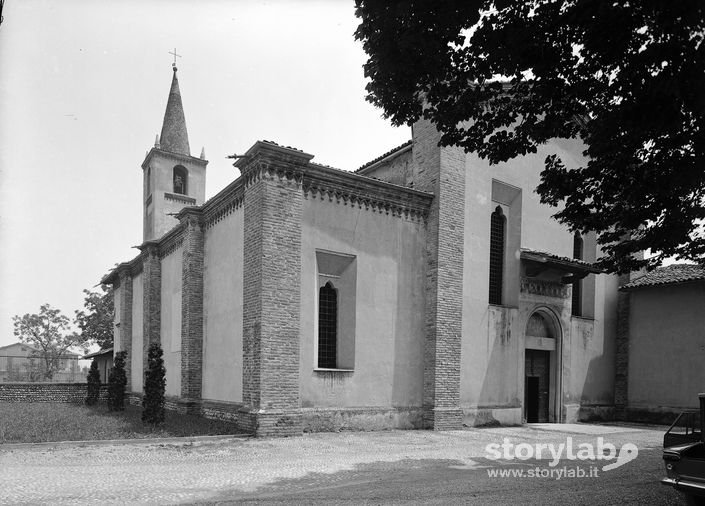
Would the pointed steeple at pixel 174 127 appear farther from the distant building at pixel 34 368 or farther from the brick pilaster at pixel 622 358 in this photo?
the distant building at pixel 34 368

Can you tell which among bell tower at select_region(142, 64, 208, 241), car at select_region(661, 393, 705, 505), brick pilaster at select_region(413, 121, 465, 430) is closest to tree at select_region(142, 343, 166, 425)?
brick pilaster at select_region(413, 121, 465, 430)

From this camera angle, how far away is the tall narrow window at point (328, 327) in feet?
44.1

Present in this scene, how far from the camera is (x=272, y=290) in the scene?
12141mm

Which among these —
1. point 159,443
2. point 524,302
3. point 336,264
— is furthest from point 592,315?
point 159,443

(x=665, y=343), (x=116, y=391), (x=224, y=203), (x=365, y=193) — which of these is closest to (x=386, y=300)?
(x=365, y=193)

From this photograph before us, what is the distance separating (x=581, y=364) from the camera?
18.7 meters

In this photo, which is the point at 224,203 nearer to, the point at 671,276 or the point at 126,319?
the point at 126,319

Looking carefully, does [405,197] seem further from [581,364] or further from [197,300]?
[581,364]

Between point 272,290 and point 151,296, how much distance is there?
409 inches

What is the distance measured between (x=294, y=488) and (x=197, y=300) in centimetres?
1023

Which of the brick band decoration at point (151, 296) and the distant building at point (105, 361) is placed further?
the distant building at point (105, 361)

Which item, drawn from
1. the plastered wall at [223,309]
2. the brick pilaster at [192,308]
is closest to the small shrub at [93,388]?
the brick pilaster at [192,308]

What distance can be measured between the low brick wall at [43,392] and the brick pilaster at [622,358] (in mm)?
20364

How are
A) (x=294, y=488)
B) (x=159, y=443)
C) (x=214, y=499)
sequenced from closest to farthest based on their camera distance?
(x=214, y=499) < (x=294, y=488) < (x=159, y=443)
